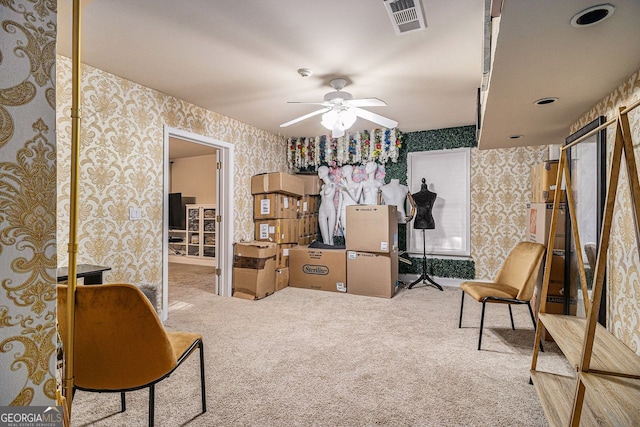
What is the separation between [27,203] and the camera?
2.25 feet

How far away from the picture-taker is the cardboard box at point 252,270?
4.05 m

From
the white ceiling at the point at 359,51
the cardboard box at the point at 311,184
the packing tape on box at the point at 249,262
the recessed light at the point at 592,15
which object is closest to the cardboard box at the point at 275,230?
the packing tape on box at the point at 249,262

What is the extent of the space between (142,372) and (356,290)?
3219 millimetres

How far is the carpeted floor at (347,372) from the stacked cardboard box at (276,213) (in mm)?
1032

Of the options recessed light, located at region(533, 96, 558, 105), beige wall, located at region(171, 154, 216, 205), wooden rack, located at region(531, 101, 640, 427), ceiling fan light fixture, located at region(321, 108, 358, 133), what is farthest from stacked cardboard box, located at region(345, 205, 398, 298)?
beige wall, located at region(171, 154, 216, 205)

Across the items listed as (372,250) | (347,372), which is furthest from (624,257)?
(372,250)

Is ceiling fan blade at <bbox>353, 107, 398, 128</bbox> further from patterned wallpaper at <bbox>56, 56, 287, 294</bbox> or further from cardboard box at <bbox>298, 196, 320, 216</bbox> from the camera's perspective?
cardboard box at <bbox>298, 196, 320, 216</bbox>

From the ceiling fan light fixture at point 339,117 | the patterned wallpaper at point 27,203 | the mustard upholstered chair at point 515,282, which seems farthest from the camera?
the ceiling fan light fixture at point 339,117

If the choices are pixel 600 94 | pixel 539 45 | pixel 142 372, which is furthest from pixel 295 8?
pixel 142 372

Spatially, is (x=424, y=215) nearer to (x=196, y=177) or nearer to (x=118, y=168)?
(x=118, y=168)

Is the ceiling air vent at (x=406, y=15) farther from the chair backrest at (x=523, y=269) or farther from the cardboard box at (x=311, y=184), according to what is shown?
the cardboard box at (x=311, y=184)

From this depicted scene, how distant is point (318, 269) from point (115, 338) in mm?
3386

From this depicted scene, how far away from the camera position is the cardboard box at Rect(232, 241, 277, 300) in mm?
4055

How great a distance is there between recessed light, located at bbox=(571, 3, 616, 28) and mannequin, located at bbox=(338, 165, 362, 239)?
402 centimetres
